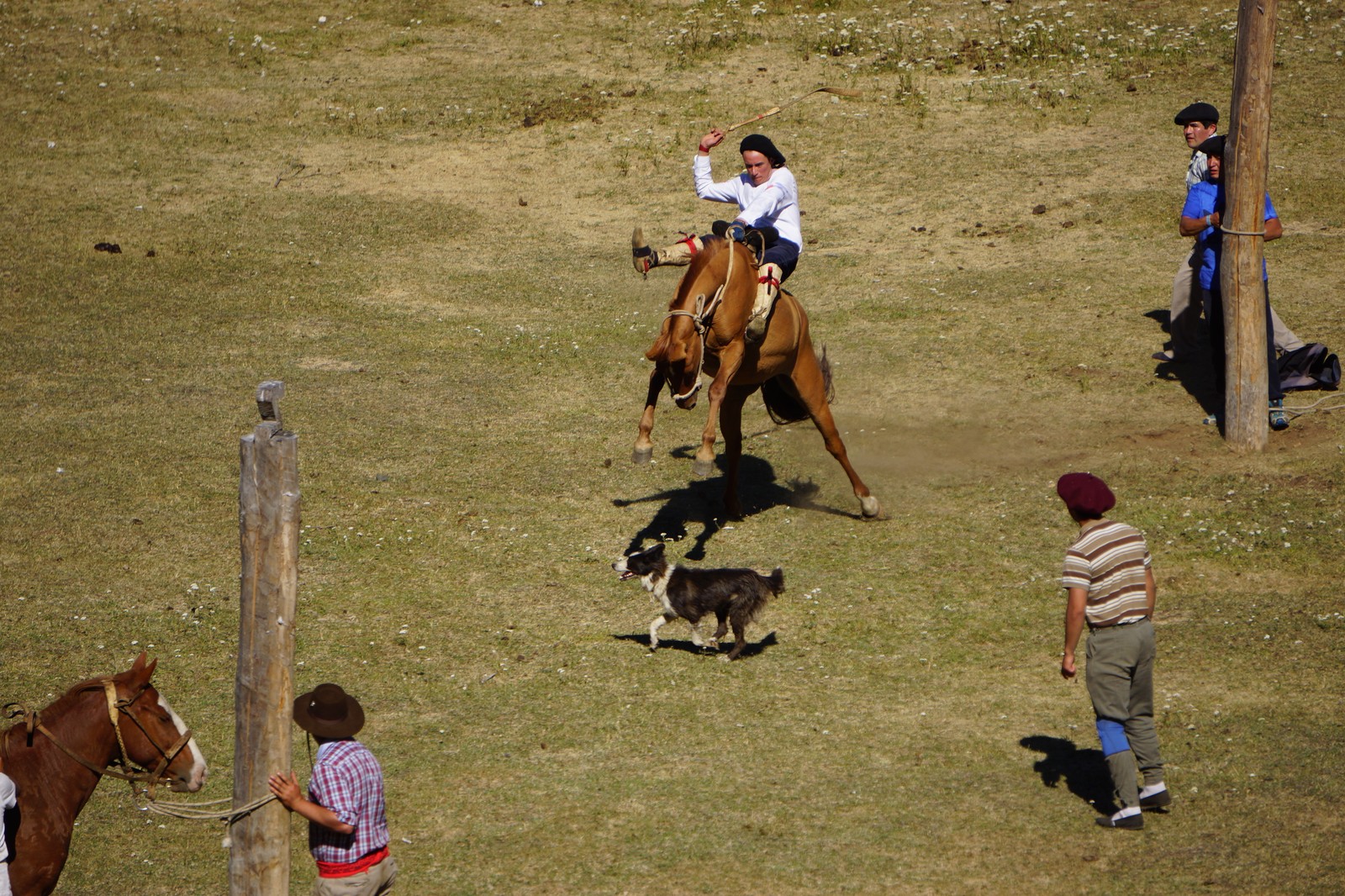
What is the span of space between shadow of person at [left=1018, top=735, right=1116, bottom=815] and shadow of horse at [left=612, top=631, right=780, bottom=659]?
8.27ft

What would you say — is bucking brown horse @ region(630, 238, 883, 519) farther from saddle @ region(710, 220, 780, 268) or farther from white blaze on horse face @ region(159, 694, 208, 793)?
white blaze on horse face @ region(159, 694, 208, 793)

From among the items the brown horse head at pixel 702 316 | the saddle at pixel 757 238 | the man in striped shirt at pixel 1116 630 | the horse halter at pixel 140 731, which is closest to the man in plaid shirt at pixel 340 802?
the horse halter at pixel 140 731

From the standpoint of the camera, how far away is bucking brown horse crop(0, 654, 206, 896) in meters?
7.67

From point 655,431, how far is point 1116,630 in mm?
8806

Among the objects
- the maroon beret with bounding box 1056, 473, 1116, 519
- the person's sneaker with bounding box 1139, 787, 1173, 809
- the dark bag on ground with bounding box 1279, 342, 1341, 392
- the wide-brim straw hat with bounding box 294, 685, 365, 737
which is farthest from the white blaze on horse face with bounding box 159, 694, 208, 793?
the dark bag on ground with bounding box 1279, 342, 1341, 392

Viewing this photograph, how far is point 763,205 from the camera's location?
1432 cm

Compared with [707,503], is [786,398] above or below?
above

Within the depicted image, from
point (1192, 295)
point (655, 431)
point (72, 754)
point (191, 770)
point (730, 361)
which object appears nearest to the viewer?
point (72, 754)

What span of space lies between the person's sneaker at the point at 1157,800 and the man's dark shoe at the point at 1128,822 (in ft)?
0.38

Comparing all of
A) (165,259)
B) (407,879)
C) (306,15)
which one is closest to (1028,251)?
(165,259)

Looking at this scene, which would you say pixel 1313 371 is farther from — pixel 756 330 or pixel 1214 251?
pixel 756 330

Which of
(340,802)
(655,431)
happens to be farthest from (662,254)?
(340,802)

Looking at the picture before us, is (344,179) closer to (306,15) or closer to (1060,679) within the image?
(306,15)

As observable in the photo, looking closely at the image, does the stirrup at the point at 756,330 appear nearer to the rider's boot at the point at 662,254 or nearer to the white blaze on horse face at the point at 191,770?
the rider's boot at the point at 662,254
